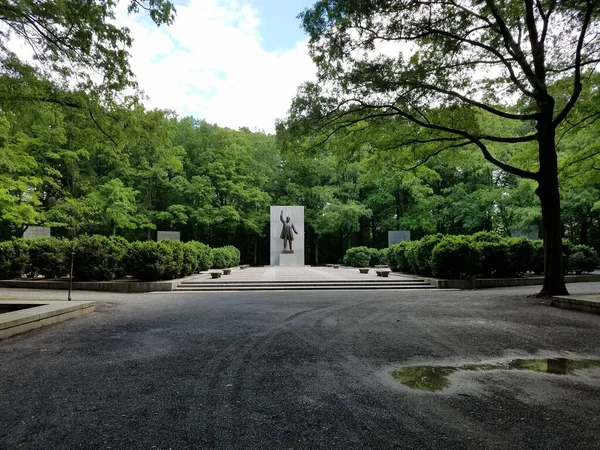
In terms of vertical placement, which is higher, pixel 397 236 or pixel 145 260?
pixel 397 236

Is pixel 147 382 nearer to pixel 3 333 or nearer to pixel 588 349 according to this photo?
pixel 3 333

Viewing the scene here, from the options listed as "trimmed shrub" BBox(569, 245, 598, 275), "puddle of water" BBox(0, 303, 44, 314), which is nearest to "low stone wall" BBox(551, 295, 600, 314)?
"trimmed shrub" BBox(569, 245, 598, 275)

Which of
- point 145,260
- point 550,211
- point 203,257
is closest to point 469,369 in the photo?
point 550,211

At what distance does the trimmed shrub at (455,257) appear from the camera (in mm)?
12812

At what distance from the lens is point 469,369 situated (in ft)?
12.9

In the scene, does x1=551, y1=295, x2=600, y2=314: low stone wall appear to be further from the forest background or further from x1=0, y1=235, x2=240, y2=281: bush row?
x1=0, y1=235, x2=240, y2=281: bush row

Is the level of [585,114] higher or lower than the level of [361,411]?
higher

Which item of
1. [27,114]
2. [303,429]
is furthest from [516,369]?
[27,114]

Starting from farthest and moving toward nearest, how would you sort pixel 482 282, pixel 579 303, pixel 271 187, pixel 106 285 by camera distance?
pixel 271 187 → pixel 482 282 → pixel 106 285 → pixel 579 303

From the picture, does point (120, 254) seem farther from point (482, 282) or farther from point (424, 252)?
point (482, 282)

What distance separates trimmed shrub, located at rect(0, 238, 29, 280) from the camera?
13.5 metres

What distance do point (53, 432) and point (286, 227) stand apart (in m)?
27.8

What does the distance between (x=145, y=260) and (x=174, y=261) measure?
124 centimetres

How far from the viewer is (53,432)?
2492 millimetres
